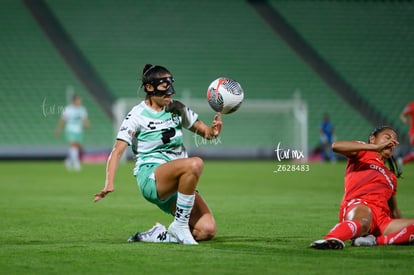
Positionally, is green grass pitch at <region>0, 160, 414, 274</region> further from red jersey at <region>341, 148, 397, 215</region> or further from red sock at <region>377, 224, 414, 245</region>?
red jersey at <region>341, 148, 397, 215</region>

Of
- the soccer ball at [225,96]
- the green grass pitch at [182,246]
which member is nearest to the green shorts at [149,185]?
the green grass pitch at [182,246]

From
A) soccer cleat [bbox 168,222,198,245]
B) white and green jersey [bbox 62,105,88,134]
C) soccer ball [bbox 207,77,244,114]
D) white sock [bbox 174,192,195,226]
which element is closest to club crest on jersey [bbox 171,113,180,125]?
soccer ball [bbox 207,77,244,114]

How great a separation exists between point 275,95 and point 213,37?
3.59 metres

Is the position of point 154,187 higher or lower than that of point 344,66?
lower

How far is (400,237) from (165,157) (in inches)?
90.7

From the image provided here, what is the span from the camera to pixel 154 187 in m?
7.55

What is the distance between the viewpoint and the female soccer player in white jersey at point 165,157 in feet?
24.2

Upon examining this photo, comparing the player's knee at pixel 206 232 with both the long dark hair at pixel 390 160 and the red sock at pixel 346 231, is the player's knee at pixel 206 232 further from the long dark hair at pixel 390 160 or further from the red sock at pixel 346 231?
the long dark hair at pixel 390 160

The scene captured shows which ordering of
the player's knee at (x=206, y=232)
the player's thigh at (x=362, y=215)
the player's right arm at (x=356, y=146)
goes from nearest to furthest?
the player's right arm at (x=356, y=146), the player's thigh at (x=362, y=215), the player's knee at (x=206, y=232)

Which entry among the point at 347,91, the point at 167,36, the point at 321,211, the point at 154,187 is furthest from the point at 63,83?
the point at 154,187

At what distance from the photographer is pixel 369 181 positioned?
739cm

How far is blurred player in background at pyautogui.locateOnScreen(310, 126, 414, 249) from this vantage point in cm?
689

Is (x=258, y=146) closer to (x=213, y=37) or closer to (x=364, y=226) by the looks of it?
(x=213, y=37)

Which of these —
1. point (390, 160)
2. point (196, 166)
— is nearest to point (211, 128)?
point (196, 166)
